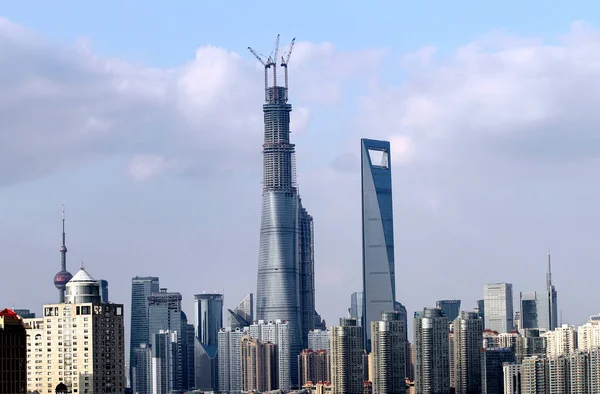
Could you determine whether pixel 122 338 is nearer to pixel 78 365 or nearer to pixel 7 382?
pixel 78 365

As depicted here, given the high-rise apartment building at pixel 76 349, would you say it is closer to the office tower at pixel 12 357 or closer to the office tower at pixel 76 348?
the office tower at pixel 76 348

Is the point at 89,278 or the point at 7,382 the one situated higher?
the point at 89,278

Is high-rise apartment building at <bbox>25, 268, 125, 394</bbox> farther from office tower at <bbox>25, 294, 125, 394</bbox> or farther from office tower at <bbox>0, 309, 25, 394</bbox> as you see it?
office tower at <bbox>0, 309, 25, 394</bbox>

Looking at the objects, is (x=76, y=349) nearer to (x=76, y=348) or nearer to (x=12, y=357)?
(x=76, y=348)

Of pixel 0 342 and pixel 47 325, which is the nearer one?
pixel 0 342

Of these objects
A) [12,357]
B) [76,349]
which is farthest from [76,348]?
[12,357]

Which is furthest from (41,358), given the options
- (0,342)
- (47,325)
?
(0,342)
